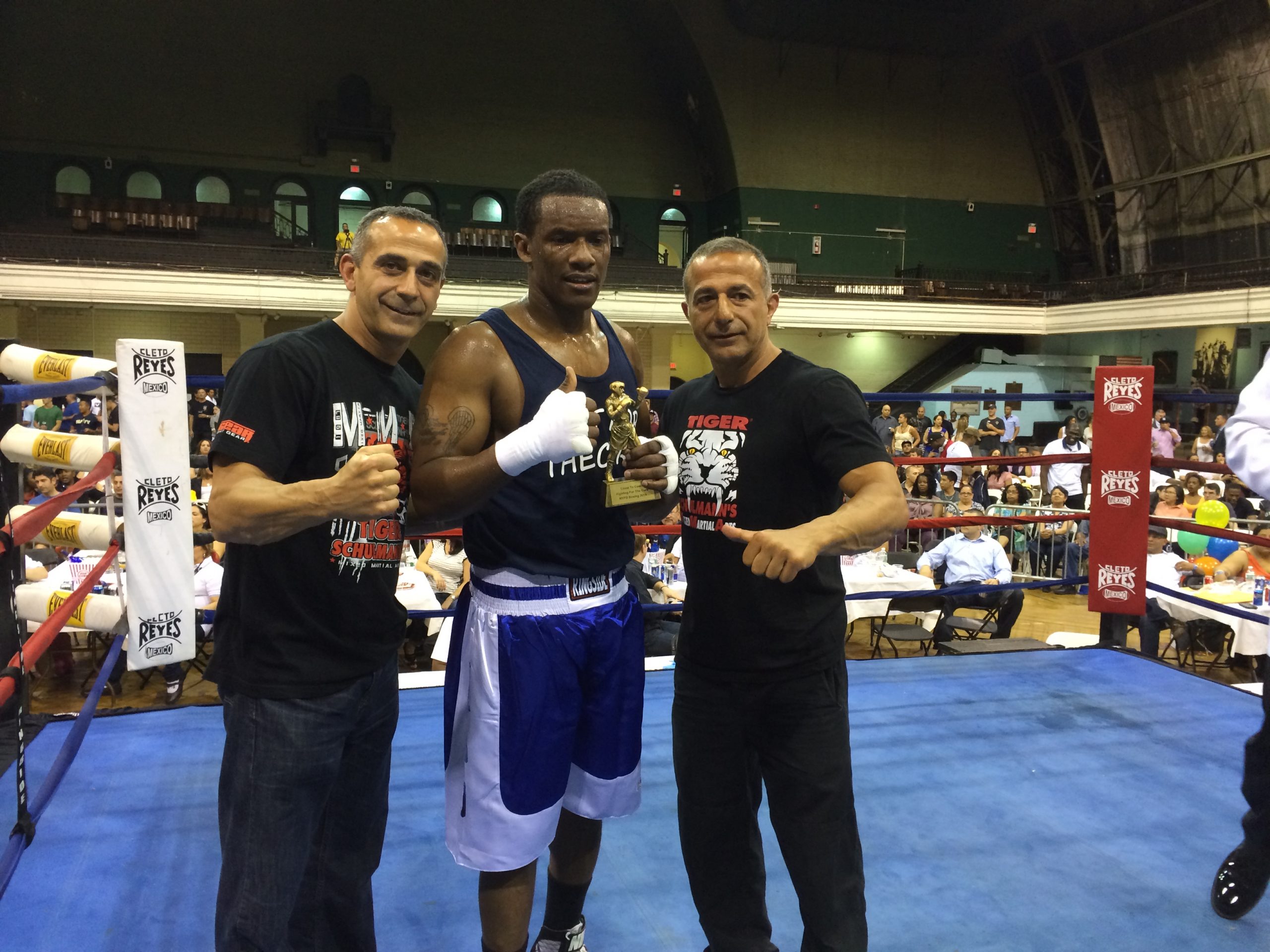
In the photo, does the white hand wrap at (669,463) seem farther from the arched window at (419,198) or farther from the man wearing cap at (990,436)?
the arched window at (419,198)

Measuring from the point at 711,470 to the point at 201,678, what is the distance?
3.80 metres

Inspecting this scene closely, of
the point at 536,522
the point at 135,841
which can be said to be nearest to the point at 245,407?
the point at 536,522

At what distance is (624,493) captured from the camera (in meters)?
1.58

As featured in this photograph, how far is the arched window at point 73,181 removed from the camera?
16.5m

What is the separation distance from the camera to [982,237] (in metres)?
20.7

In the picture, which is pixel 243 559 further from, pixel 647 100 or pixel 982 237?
pixel 982 237

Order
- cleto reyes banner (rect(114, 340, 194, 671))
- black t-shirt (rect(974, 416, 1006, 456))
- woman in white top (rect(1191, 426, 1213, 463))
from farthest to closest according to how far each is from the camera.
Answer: black t-shirt (rect(974, 416, 1006, 456)) < woman in white top (rect(1191, 426, 1213, 463)) < cleto reyes banner (rect(114, 340, 194, 671))

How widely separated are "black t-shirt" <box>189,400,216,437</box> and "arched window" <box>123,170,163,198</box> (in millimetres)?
6601

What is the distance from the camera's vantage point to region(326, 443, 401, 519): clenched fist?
1294 millimetres

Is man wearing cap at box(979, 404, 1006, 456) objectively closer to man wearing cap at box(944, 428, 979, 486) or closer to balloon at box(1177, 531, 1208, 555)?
man wearing cap at box(944, 428, 979, 486)

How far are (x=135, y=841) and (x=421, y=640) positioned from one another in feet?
10.9

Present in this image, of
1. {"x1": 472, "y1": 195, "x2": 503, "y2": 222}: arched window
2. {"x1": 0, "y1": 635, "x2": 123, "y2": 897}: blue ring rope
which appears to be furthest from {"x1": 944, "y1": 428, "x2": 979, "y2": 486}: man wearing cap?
{"x1": 472, "y1": 195, "x2": 503, "y2": 222}: arched window

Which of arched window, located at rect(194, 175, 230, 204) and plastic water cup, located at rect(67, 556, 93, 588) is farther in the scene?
arched window, located at rect(194, 175, 230, 204)

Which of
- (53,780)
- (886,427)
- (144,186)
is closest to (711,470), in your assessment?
(53,780)
